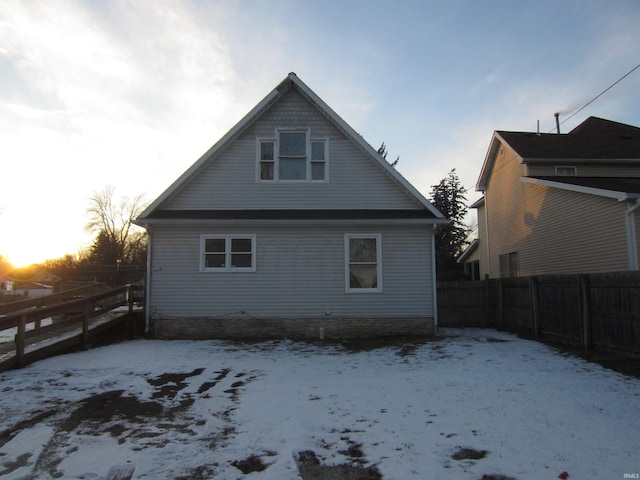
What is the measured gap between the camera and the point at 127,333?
12773 millimetres

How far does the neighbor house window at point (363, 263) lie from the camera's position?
12344mm

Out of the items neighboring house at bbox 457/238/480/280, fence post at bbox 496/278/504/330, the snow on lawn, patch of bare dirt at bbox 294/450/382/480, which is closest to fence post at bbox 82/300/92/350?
the snow on lawn

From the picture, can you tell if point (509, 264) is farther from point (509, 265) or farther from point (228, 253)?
point (228, 253)

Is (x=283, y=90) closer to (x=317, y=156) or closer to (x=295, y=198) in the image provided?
(x=317, y=156)

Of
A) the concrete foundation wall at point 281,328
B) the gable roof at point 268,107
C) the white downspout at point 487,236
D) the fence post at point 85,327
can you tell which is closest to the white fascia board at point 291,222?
the gable roof at point 268,107

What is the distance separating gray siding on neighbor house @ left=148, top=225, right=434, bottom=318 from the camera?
12234mm

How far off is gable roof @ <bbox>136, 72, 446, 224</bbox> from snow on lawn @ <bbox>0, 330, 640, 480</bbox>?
201 inches

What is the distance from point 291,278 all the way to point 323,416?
6.92 meters

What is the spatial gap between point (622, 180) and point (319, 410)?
1503 cm

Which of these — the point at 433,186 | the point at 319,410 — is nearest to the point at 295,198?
the point at 319,410

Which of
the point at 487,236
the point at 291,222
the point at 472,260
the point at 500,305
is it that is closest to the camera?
the point at 291,222

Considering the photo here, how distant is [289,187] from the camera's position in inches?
512

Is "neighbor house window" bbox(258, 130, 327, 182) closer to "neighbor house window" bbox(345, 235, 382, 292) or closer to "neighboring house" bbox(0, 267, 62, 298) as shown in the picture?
"neighbor house window" bbox(345, 235, 382, 292)

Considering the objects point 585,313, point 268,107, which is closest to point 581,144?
point 585,313
